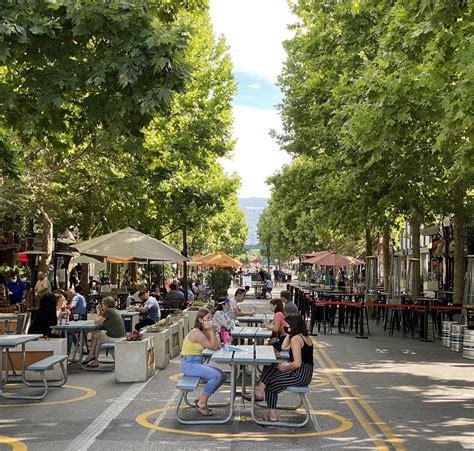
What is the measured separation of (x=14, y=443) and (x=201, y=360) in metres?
2.88

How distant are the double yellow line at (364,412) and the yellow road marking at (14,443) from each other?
12.7 ft

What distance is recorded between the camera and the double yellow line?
8484mm

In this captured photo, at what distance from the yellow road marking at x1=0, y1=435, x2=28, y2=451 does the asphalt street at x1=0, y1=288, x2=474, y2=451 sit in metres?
0.01

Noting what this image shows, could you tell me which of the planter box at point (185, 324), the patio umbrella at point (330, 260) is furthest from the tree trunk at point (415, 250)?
the planter box at point (185, 324)

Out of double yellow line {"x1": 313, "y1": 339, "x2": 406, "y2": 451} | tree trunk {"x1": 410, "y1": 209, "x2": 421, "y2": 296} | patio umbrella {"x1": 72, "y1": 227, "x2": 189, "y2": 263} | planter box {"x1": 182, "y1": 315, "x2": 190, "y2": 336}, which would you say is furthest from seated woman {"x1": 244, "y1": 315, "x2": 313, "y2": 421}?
tree trunk {"x1": 410, "y1": 209, "x2": 421, "y2": 296}

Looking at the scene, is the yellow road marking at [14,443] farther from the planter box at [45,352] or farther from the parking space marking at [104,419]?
the planter box at [45,352]

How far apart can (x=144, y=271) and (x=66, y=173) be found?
77.2 feet

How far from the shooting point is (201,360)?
10406mm

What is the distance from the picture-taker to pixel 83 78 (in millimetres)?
10281

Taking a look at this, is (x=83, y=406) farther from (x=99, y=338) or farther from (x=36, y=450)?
(x=99, y=338)

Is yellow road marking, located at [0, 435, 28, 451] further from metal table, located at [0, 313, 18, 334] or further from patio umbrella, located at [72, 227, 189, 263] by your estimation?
patio umbrella, located at [72, 227, 189, 263]

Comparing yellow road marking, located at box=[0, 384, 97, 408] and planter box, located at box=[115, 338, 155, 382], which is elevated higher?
planter box, located at box=[115, 338, 155, 382]

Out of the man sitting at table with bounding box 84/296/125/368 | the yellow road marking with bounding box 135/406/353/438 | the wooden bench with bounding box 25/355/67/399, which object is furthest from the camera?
the man sitting at table with bounding box 84/296/125/368

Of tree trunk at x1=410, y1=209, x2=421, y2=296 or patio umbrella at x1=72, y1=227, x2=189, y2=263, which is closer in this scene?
patio umbrella at x1=72, y1=227, x2=189, y2=263
